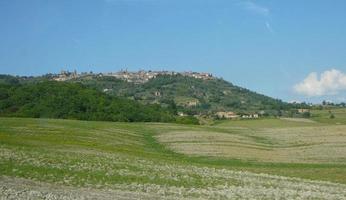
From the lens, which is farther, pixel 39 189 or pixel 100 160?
pixel 100 160

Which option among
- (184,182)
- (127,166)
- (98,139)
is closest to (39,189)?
(184,182)

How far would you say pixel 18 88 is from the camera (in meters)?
166

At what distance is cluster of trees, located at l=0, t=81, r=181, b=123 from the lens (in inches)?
6014

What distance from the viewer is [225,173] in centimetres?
4206

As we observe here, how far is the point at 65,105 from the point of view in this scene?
513 ft

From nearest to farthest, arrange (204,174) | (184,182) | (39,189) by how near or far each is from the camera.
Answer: (39,189) < (184,182) < (204,174)

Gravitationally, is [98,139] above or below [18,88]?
below

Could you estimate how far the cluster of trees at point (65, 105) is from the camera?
152750 mm

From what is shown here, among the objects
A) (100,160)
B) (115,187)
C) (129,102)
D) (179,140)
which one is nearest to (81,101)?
(129,102)

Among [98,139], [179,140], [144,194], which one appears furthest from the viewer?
[179,140]

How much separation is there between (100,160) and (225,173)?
9.69m

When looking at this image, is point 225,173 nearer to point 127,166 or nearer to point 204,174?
point 204,174

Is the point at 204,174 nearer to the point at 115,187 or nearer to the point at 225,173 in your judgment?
the point at 225,173

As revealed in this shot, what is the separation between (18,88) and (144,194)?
5685 inches
